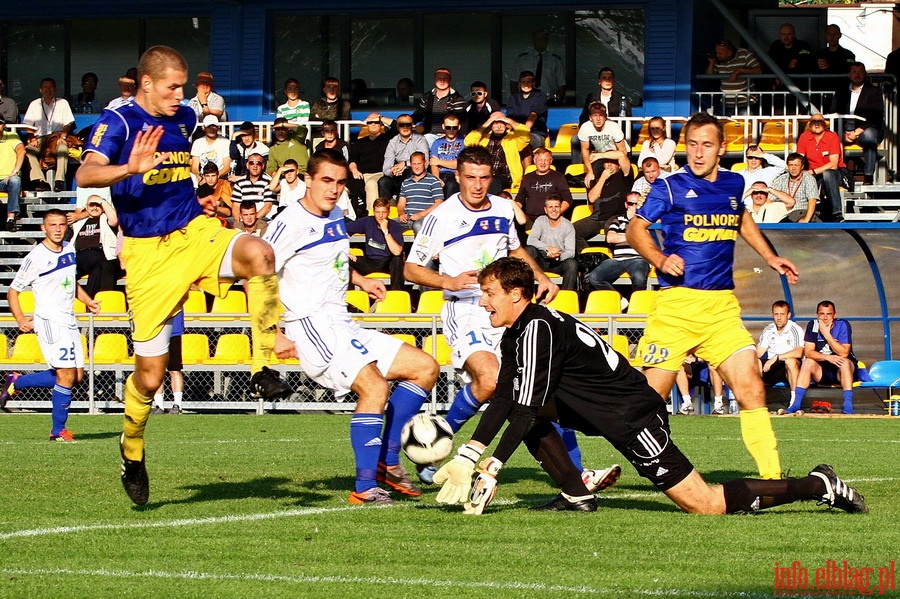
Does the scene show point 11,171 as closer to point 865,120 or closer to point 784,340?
point 784,340

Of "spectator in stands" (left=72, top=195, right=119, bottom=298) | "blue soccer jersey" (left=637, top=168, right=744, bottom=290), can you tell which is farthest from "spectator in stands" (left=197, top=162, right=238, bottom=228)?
"blue soccer jersey" (left=637, top=168, right=744, bottom=290)

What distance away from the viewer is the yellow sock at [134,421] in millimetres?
7758

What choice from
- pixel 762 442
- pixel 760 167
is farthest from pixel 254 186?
pixel 762 442

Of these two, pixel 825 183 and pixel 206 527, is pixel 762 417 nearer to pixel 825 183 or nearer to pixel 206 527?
pixel 206 527

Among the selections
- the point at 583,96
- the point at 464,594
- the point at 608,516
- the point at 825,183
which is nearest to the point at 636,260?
the point at 825,183

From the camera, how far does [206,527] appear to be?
6.89 meters

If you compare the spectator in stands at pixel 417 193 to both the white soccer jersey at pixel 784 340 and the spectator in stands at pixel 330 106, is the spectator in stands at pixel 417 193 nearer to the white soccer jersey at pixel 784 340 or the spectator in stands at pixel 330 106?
the spectator in stands at pixel 330 106

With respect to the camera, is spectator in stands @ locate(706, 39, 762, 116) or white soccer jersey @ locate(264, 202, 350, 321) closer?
white soccer jersey @ locate(264, 202, 350, 321)

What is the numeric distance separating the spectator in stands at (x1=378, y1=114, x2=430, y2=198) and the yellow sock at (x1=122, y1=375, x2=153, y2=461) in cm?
1380

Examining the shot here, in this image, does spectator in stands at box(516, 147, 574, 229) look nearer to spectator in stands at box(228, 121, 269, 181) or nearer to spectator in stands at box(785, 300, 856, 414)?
spectator in stands at box(785, 300, 856, 414)

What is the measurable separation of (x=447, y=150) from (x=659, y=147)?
3.38 m

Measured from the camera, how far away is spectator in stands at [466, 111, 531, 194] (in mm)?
21188

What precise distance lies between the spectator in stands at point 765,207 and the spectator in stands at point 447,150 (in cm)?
463

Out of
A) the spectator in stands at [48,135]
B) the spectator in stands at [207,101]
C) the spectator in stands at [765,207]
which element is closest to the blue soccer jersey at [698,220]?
the spectator in stands at [765,207]
